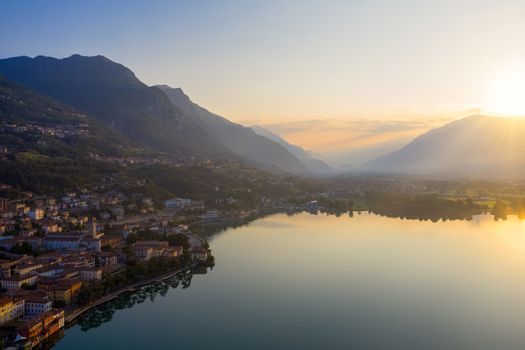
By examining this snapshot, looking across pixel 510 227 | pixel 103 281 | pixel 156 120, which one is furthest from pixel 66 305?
pixel 156 120

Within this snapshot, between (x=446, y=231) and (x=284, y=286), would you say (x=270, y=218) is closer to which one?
(x=446, y=231)

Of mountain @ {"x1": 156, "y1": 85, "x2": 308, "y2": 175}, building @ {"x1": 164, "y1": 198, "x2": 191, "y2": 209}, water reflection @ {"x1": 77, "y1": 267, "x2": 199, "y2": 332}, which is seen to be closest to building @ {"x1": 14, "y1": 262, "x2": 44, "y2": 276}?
water reflection @ {"x1": 77, "y1": 267, "x2": 199, "y2": 332}

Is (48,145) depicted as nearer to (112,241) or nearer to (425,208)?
(112,241)

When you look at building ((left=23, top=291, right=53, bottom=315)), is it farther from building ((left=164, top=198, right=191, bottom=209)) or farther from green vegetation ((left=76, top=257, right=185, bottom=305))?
building ((left=164, top=198, right=191, bottom=209))

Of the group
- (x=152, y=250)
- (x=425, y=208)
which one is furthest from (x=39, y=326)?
(x=425, y=208)

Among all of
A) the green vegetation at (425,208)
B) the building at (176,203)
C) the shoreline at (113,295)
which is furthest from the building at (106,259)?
the green vegetation at (425,208)

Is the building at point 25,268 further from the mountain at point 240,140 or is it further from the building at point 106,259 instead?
the mountain at point 240,140
